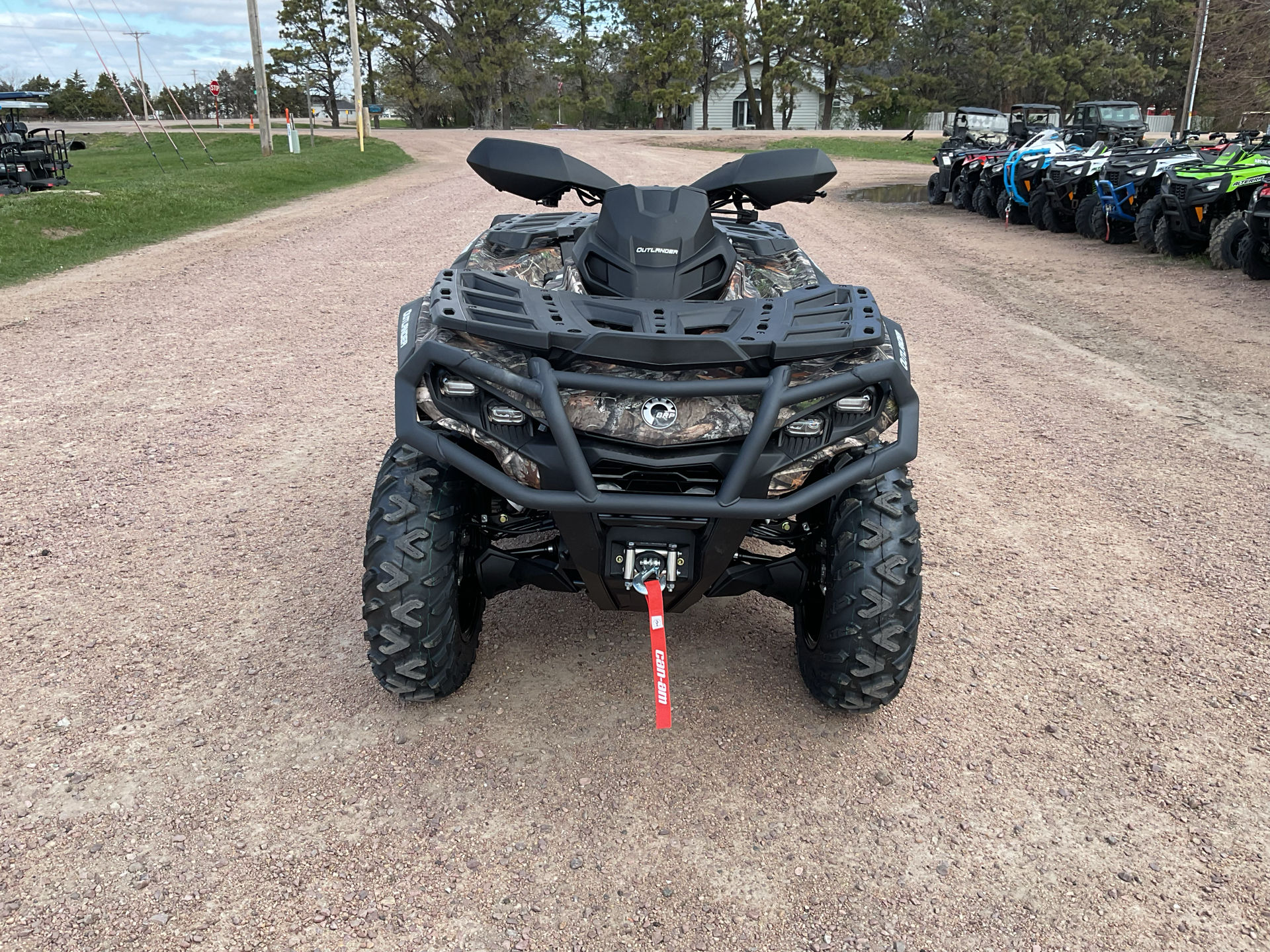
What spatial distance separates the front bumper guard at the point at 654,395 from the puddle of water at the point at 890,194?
19346 mm

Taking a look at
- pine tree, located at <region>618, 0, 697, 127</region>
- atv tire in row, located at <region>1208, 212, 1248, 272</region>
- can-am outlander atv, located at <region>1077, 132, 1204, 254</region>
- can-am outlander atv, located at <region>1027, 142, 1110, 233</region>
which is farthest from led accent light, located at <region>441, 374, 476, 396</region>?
pine tree, located at <region>618, 0, 697, 127</region>

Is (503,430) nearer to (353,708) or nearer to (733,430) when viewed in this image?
(733,430)

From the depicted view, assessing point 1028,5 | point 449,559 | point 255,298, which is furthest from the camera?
point 1028,5

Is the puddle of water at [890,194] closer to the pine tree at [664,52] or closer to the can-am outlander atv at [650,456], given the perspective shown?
the can-am outlander atv at [650,456]

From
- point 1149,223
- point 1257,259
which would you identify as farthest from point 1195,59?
point 1257,259

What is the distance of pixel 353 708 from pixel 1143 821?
7.61ft

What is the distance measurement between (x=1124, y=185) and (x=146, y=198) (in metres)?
14.9

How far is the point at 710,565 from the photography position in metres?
2.62

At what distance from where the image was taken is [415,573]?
271cm

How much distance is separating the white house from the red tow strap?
60356mm

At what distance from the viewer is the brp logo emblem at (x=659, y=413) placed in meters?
2.47

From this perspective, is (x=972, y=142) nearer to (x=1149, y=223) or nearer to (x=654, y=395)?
(x=1149, y=223)

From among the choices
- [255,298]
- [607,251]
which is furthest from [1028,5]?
[607,251]

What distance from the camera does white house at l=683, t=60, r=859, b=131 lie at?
2368 inches
